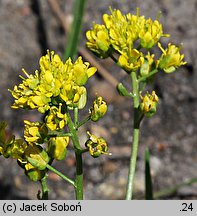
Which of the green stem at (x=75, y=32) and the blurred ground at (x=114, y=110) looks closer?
the green stem at (x=75, y=32)

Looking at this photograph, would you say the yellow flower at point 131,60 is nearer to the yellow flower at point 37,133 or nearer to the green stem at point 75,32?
the yellow flower at point 37,133

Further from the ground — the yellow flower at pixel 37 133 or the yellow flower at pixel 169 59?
the yellow flower at pixel 169 59

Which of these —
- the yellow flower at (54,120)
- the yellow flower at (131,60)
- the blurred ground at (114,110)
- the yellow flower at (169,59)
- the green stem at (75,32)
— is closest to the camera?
the yellow flower at (54,120)

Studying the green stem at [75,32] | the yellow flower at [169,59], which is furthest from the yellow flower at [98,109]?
the green stem at [75,32]

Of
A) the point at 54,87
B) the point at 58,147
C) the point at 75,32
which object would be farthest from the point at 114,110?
the point at 54,87

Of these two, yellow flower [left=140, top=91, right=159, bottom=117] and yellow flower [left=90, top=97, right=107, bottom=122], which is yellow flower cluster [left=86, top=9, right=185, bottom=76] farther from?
yellow flower [left=90, top=97, right=107, bottom=122]

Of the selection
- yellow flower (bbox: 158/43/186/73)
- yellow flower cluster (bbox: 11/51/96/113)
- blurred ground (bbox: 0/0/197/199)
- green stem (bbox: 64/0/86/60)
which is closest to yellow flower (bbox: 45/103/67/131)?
yellow flower cluster (bbox: 11/51/96/113)

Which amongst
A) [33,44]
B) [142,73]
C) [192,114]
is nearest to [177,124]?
[192,114]

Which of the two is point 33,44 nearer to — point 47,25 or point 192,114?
point 47,25
